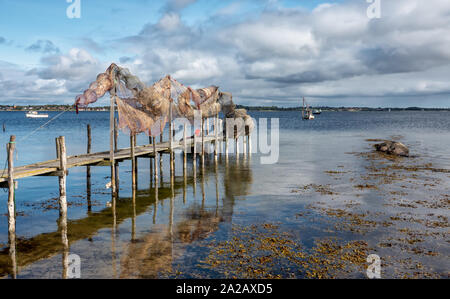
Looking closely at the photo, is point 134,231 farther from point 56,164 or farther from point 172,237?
point 56,164

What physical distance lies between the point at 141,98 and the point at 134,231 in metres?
8.98

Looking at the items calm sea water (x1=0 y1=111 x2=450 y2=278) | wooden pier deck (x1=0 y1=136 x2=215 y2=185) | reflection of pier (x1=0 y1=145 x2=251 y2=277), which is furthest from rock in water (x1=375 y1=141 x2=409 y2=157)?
wooden pier deck (x1=0 y1=136 x2=215 y2=185)

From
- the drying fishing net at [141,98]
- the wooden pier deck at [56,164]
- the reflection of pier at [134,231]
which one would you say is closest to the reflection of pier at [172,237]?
the reflection of pier at [134,231]

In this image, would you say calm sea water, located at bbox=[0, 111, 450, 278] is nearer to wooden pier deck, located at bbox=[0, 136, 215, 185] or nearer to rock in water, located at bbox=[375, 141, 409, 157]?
wooden pier deck, located at bbox=[0, 136, 215, 185]

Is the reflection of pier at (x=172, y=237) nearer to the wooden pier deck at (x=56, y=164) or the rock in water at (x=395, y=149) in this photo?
the wooden pier deck at (x=56, y=164)

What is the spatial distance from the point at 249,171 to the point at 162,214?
47.1 ft

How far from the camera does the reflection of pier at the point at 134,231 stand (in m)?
13.0

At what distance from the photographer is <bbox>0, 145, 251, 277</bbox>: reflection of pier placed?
1297 centimetres

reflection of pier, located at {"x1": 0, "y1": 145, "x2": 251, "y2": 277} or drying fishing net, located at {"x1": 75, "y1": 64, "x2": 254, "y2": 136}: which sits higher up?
drying fishing net, located at {"x1": 75, "y1": 64, "x2": 254, "y2": 136}

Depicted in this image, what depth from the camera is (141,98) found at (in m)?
22.1

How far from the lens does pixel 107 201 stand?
22.0 metres

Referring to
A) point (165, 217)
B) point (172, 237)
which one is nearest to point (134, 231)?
point (172, 237)
